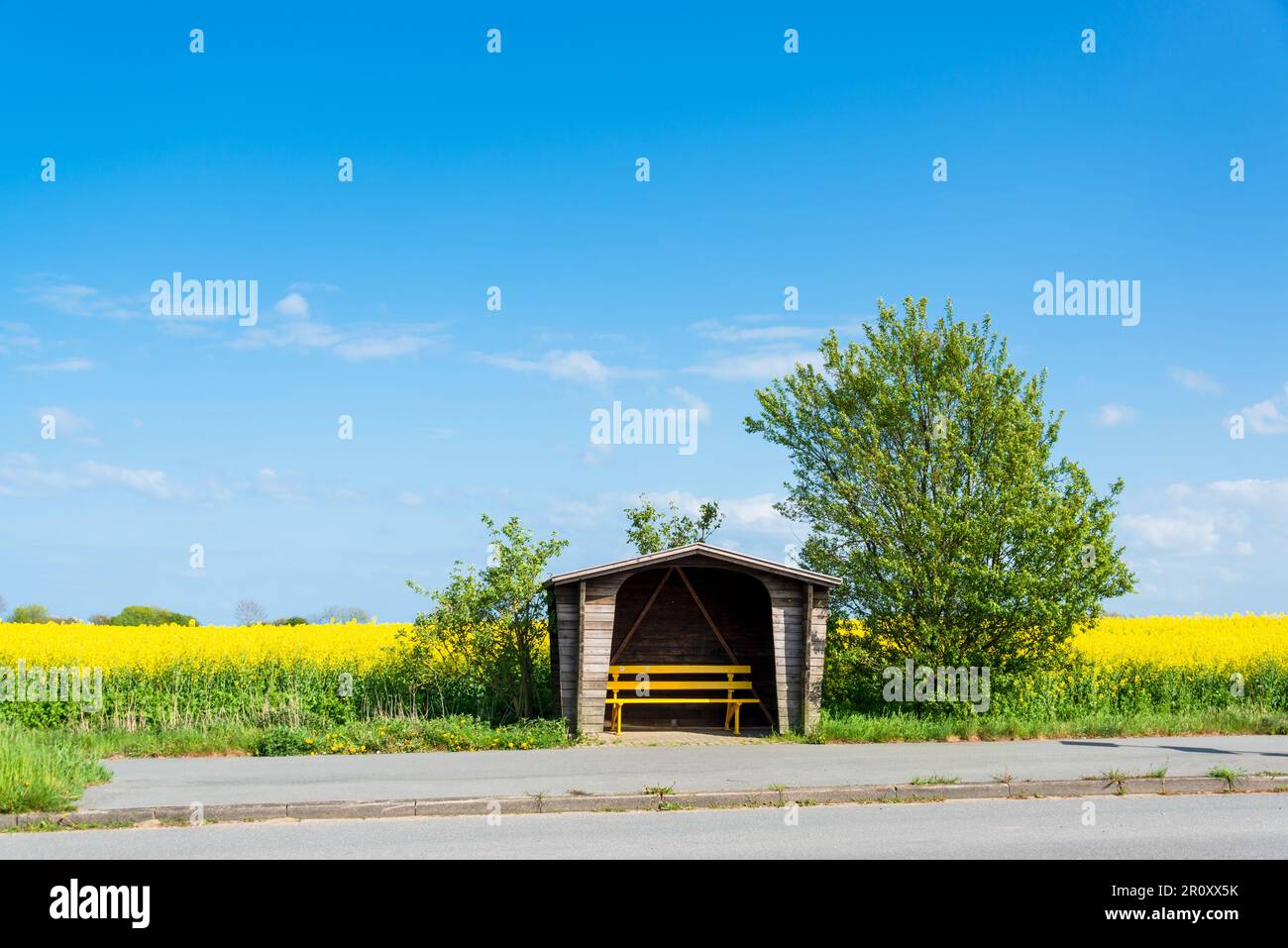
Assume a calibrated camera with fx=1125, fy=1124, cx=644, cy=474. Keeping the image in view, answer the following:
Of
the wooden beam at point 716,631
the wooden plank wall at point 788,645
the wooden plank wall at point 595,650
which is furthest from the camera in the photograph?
the wooden beam at point 716,631

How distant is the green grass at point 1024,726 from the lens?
55.5ft

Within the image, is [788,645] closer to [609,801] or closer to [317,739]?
[609,801]

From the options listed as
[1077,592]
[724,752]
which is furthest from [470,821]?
[1077,592]

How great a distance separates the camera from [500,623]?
1870 centimetres

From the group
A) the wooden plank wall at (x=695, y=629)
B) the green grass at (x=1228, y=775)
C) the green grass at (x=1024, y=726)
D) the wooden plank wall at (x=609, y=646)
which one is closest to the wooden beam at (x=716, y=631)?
the wooden plank wall at (x=695, y=629)

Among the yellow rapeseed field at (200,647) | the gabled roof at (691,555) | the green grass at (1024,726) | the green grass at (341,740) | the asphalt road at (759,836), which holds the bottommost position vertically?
the green grass at (1024,726)

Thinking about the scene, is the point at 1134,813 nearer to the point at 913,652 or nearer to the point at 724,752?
the point at 724,752

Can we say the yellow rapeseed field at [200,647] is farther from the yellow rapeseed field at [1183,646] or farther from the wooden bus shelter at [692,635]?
the yellow rapeseed field at [1183,646]

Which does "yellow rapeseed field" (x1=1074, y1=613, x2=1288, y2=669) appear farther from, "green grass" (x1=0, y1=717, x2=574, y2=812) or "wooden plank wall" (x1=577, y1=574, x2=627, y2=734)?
"green grass" (x1=0, y1=717, x2=574, y2=812)

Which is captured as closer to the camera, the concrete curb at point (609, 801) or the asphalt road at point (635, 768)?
the concrete curb at point (609, 801)

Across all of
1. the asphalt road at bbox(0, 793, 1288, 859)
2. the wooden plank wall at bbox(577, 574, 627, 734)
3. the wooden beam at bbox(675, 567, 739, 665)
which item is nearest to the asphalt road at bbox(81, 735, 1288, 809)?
the asphalt road at bbox(0, 793, 1288, 859)

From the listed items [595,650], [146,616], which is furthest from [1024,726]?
[146,616]

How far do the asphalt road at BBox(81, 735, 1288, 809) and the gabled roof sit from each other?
260 centimetres

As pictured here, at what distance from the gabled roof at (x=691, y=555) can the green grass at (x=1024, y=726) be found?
7.53 ft
